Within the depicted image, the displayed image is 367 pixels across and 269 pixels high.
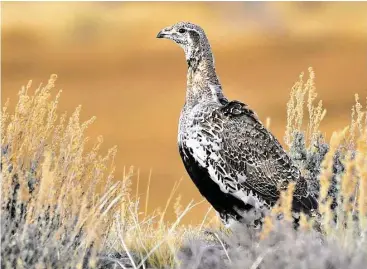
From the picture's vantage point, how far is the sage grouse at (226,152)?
5570 mm

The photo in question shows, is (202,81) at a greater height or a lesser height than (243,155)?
greater

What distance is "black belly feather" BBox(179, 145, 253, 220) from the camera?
558 centimetres

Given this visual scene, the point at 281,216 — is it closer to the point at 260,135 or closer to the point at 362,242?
the point at 260,135

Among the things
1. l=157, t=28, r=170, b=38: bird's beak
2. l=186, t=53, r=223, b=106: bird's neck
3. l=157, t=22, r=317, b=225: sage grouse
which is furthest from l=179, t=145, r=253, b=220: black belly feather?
l=157, t=28, r=170, b=38: bird's beak

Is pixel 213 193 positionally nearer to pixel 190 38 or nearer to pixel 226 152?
pixel 226 152

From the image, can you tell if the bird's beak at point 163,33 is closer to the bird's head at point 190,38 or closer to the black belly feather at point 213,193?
the bird's head at point 190,38

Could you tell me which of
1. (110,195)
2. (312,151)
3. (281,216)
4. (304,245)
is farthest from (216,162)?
(312,151)

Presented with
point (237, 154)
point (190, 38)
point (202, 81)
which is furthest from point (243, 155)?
point (190, 38)

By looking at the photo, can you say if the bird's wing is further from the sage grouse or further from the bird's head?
the bird's head

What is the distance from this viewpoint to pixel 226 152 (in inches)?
220

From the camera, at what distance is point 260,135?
589cm

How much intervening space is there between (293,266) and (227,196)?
156 cm

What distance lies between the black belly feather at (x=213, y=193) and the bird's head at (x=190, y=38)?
0.93 m

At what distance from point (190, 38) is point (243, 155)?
1.19 m
